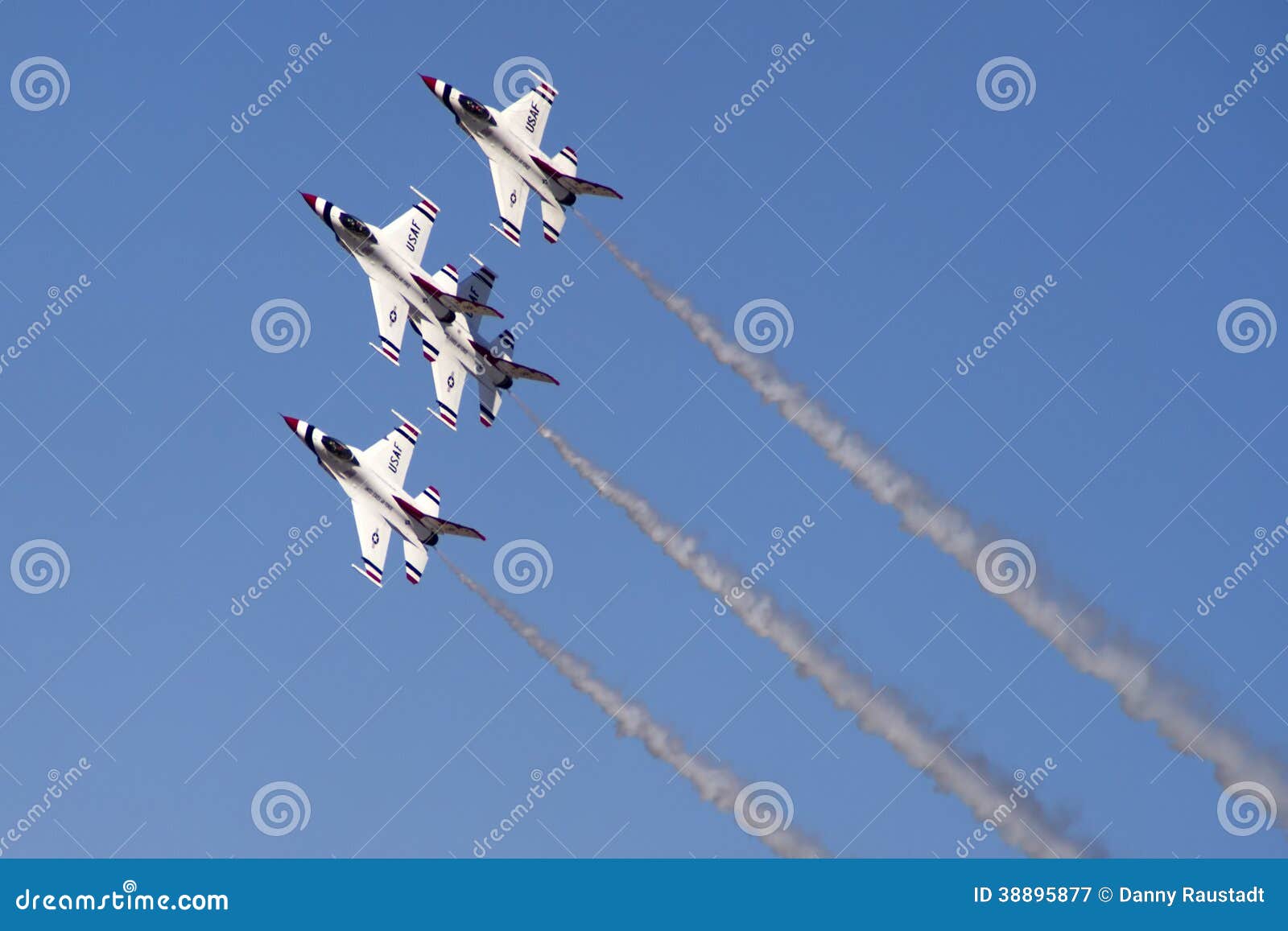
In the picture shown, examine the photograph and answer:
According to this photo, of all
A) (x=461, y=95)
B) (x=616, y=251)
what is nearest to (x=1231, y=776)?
(x=616, y=251)

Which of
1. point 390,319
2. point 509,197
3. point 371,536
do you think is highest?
point 509,197

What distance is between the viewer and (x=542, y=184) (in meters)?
130

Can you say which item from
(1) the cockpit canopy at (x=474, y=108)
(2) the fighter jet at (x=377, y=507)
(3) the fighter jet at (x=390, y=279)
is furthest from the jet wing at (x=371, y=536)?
(1) the cockpit canopy at (x=474, y=108)

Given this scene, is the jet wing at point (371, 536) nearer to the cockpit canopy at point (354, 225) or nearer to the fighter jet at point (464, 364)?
the fighter jet at point (464, 364)

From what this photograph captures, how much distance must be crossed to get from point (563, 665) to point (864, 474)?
61.1 feet

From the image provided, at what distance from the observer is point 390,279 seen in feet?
417

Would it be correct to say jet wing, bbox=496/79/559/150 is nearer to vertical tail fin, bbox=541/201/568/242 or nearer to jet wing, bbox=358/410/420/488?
vertical tail fin, bbox=541/201/568/242

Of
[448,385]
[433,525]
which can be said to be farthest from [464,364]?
[433,525]

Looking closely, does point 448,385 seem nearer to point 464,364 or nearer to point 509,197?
point 464,364

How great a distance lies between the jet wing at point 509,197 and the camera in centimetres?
13100

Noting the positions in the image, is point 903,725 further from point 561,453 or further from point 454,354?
point 454,354

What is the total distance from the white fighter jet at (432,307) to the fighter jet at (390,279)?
0.14 feet

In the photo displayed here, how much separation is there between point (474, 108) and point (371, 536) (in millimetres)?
23933

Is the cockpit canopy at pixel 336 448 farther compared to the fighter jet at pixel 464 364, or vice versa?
the fighter jet at pixel 464 364
